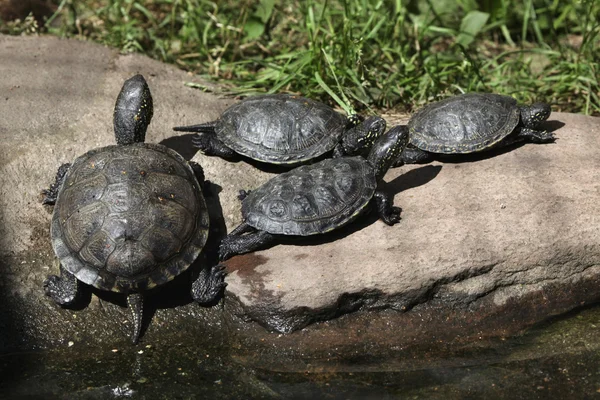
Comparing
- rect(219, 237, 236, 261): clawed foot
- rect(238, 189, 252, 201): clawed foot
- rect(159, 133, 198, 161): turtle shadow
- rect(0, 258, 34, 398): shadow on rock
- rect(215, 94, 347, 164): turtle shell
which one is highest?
rect(215, 94, 347, 164): turtle shell

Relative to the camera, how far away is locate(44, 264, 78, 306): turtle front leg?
4.64 metres

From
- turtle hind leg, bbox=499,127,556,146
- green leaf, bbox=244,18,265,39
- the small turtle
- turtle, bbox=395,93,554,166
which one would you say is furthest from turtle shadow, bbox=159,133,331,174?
green leaf, bbox=244,18,265,39

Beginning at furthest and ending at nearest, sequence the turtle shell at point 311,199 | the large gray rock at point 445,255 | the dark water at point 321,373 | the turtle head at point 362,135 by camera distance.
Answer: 1. the turtle head at point 362,135
2. the turtle shell at point 311,199
3. the large gray rock at point 445,255
4. the dark water at point 321,373

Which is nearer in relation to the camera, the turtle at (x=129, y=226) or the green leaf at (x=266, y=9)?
the turtle at (x=129, y=226)

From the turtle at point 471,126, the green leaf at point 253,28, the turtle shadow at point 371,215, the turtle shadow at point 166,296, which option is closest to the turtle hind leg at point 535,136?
the turtle at point 471,126

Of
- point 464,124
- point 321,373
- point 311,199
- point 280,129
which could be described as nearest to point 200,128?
point 280,129

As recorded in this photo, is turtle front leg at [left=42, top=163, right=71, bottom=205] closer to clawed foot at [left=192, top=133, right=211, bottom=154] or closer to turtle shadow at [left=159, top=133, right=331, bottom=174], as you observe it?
turtle shadow at [left=159, top=133, right=331, bottom=174]

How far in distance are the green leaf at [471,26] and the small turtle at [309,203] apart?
2.71 meters

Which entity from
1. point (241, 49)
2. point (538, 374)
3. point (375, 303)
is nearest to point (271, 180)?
point (375, 303)

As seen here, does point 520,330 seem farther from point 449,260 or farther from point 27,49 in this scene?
point 27,49

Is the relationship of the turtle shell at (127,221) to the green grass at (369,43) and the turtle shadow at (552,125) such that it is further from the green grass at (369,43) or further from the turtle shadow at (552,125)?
the turtle shadow at (552,125)

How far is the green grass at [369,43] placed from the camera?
21.3 feet

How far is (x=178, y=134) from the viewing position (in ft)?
19.5

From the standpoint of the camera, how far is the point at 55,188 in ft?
16.9
